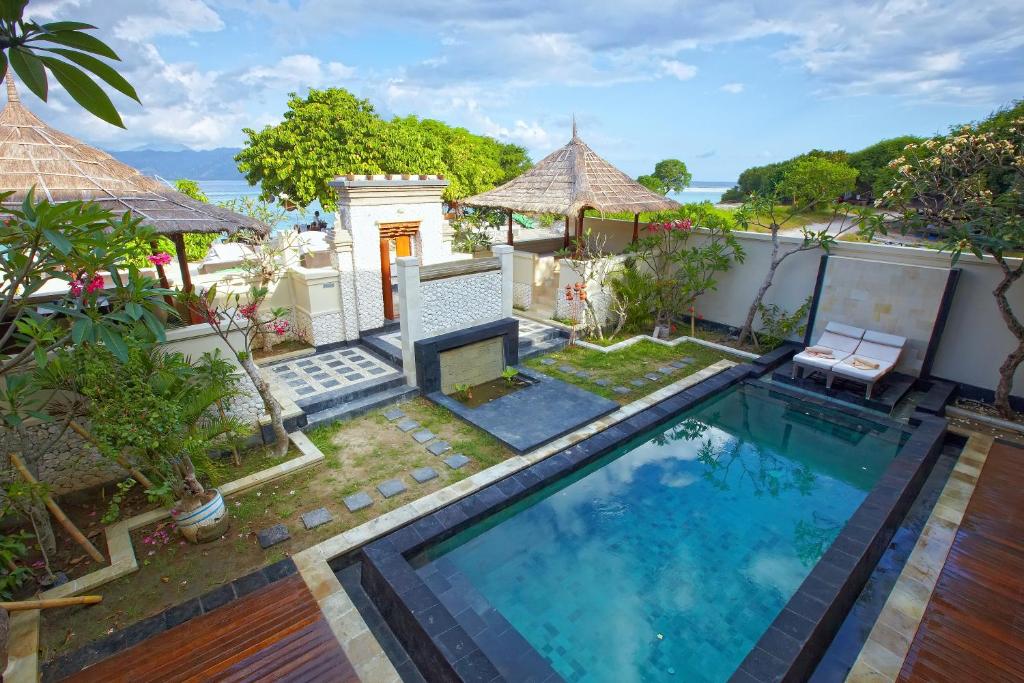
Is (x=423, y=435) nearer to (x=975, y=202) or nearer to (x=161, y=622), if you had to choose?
(x=161, y=622)

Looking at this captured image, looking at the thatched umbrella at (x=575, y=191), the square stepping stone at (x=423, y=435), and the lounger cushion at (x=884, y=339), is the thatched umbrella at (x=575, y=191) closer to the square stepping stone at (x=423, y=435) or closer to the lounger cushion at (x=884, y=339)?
the lounger cushion at (x=884, y=339)

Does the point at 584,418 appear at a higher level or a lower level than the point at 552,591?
higher

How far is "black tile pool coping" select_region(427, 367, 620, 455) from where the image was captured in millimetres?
6436

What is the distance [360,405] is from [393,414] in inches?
19.2

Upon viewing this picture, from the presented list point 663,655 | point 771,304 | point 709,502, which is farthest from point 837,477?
point 771,304

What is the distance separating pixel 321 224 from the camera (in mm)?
17453

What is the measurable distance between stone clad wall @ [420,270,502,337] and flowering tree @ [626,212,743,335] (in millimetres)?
3850

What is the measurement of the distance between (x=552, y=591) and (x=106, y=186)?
→ 6.39 m

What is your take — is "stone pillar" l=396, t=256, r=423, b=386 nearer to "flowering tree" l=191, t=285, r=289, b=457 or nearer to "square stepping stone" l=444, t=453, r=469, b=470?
"flowering tree" l=191, t=285, r=289, b=457

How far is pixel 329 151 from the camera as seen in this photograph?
22.1m

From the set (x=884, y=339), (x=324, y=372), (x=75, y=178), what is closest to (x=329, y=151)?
(x=324, y=372)

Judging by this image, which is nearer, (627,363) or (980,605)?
(980,605)

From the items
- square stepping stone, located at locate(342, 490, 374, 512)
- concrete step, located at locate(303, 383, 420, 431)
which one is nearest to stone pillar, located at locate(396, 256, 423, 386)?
concrete step, located at locate(303, 383, 420, 431)

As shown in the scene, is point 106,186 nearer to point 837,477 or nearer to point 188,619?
point 188,619
